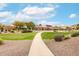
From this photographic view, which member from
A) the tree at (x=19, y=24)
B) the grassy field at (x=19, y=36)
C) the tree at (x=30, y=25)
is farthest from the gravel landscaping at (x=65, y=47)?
the tree at (x=19, y=24)

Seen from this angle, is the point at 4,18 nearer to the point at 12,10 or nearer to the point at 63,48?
the point at 12,10

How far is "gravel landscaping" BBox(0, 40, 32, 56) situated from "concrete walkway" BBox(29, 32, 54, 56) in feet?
0.38

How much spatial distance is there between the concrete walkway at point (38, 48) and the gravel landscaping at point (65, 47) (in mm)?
116

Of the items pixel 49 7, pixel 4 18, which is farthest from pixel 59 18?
pixel 4 18

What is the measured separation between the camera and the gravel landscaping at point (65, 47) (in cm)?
733

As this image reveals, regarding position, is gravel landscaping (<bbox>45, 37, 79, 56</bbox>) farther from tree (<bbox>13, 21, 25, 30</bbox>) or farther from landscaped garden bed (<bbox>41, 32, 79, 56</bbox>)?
tree (<bbox>13, 21, 25, 30</bbox>)

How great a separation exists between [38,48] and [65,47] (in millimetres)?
632

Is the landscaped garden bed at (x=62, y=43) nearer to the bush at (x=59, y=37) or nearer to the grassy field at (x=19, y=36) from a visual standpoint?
the bush at (x=59, y=37)

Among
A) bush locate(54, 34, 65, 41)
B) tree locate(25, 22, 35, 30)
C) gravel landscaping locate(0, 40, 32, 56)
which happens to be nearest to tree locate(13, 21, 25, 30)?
tree locate(25, 22, 35, 30)

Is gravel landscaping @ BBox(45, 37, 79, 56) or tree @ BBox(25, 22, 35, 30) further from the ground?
tree @ BBox(25, 22, 35, 30)

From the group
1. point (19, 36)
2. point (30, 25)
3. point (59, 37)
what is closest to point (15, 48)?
point (19, 36)

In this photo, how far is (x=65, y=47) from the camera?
7.43m

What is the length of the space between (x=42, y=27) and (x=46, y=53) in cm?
69

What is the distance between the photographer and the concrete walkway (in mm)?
7355
